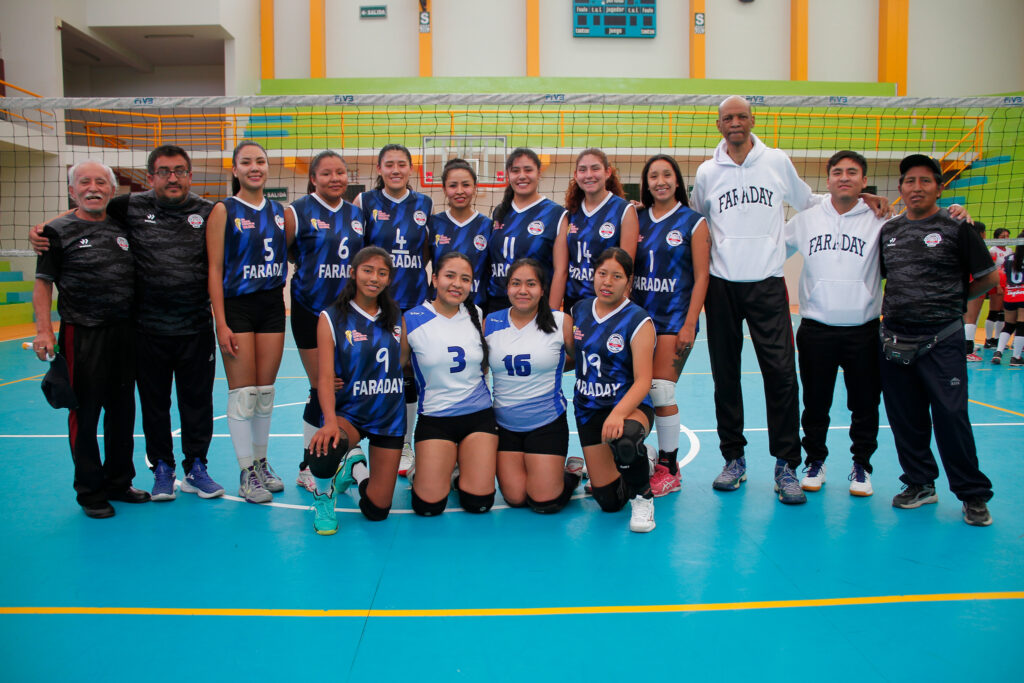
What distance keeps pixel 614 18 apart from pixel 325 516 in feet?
58.7

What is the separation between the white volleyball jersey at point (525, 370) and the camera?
3.96m

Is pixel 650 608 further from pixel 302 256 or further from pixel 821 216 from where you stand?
pixel 302 256

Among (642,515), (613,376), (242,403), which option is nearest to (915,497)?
(642,515)

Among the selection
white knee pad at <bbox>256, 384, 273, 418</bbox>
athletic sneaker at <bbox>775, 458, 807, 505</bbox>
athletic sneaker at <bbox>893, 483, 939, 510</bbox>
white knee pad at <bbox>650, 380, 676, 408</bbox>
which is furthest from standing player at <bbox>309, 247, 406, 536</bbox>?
athletic sneaker at <bbox>893, 483, 939, 510</bbox>

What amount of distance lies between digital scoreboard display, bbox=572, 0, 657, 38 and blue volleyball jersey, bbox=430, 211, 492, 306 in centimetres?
1601

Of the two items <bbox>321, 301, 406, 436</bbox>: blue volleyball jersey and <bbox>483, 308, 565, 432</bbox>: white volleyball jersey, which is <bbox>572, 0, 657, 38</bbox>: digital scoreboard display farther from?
<bbox>321, 301, 406, 436</bbox>: blue volleyball jersey

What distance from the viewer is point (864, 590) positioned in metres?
2.96

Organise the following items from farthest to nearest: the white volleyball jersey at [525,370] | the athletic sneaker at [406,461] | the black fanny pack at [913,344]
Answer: the athletic sneaker at [406,461] < the white volleyball jersey at [525,370] < the black fanny pack at [913,344]

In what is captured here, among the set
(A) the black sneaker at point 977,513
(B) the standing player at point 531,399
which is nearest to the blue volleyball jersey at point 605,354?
(B) the standing player at point 531,399

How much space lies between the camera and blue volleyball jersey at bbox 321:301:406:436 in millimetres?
3830

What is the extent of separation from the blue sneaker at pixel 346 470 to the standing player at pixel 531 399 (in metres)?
0.80

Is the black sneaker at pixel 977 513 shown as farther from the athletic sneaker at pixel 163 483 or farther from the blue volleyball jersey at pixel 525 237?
the athletic sneaker at pixel 163 483

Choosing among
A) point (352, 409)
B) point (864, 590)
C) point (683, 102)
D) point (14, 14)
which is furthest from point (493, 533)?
point (14, 14)

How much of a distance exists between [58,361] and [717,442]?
14.5 ft
